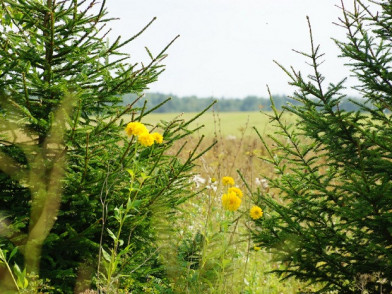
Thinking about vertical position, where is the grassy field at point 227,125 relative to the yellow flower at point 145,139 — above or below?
below

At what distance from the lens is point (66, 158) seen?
2.47 m

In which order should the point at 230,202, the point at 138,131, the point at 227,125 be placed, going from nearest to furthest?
1. the point at 138,131
2. the point at 230,202
3. the point at 227,125

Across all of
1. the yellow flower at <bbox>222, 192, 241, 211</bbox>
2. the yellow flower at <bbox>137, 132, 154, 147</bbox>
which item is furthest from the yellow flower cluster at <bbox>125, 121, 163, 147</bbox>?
the yellow flower at <bbox>222, 192, 241, 211</bbox>

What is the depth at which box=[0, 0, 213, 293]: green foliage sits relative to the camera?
231 centimetres

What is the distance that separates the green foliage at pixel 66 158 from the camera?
2.31 metres

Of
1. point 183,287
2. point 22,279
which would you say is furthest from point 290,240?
point 22,279

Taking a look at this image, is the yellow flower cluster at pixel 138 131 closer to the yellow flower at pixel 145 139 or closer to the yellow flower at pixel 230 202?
the yellow flower at pixel 145 139

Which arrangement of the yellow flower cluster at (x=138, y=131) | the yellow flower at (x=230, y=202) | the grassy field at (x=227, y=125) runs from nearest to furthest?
1. the yellow flower cluster at (x=138, y=131)
2. the yellow flower at (x=230, y=202)
3. the grassy field at (x=227, y=125)

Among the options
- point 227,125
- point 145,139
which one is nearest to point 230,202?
point 145,139

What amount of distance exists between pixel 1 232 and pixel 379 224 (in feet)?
7.51

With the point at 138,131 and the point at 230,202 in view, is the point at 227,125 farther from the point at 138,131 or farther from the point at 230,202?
the point at 138,131

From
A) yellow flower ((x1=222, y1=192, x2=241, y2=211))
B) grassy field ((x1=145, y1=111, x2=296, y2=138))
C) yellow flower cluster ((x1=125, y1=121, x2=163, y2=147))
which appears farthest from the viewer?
grassy field ((x1=145, y1=111, x2=296, y2=138))

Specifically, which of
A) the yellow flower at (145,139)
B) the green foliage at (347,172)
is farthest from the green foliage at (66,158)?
the green foliage at (347,172)

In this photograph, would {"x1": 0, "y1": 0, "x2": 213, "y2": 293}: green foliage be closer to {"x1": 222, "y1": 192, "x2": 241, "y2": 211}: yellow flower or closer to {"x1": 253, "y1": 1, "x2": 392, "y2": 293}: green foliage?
{"x1": 222, "y1": 192, "x2": 241, "y2": 211}: yellow flower
